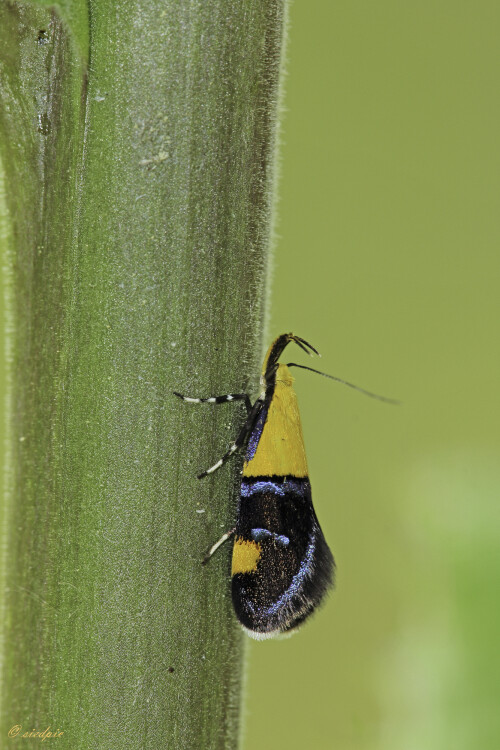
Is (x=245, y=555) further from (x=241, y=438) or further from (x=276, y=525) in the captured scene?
(x=241, y=438)

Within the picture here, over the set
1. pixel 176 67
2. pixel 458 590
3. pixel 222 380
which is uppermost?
pixel 176 67

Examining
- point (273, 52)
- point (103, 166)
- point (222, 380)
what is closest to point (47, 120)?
point (103, 166)

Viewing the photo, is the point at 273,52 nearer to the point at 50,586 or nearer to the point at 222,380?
the point at 222,380

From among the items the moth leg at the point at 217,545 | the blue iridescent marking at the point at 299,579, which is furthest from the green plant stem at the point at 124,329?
the blue iridescent marking at the point at 299,579

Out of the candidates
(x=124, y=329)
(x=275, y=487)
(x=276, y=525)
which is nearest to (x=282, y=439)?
(x=275, y=487)

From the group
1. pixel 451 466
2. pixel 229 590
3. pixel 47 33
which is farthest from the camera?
pixel 451 466

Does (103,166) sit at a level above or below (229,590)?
above

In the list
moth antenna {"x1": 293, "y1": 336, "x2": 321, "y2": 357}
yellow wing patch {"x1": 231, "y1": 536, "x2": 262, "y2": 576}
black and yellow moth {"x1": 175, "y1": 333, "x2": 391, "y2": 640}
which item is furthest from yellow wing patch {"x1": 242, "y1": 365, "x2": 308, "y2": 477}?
yellow wing patch {"x1": 231, "y1": 536, "x2": 262, "y2": 576}
